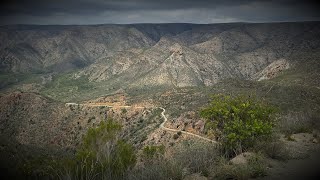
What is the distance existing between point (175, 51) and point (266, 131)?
141036mm

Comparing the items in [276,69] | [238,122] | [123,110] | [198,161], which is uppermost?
[276,69]

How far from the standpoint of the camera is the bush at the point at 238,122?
1808 cm

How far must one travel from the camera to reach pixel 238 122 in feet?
61.1

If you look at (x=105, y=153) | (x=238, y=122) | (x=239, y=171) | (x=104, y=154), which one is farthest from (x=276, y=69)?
(x=239, y=171)

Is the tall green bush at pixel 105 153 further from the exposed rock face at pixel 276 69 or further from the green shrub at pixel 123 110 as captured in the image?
the exposed rock face at pixel 276 69

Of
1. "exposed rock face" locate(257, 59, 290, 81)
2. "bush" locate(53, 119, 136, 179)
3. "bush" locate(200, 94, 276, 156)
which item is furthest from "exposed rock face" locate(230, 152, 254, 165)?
"exposed rock face" locate(257, 59, 290, 81)

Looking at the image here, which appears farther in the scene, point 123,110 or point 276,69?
point 276,69

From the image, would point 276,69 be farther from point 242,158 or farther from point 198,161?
point 198,161

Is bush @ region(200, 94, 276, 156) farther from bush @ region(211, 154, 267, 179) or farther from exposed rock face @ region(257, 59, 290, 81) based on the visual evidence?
exposed rock face @ region(257, 59, 290, 81)

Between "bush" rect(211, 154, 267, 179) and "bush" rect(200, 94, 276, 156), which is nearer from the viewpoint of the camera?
"bush" rect(211, 154, 267, 179)

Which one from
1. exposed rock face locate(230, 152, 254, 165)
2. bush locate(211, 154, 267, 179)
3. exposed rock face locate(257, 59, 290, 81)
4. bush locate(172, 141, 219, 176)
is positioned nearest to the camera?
bush locate(211, 154, 267, 179)

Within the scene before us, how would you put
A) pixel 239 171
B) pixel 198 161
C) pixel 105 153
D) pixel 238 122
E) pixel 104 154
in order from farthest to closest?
1. pixel 238 122
2. pixel 105 153
3. pixel 104 154
4. pixel 198 161
5. pixel 239 171

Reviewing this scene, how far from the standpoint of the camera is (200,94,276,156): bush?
712 inches

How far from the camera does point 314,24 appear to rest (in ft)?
638
